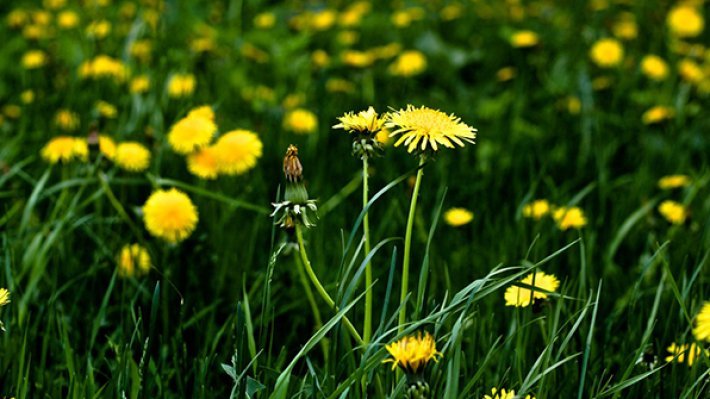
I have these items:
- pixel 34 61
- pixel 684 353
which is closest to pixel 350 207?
pixel 684 353

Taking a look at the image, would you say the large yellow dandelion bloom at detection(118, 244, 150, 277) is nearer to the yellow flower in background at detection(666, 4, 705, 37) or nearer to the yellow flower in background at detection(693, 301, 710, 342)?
the yellow flower in background at detection(693, 301, 710, 342)

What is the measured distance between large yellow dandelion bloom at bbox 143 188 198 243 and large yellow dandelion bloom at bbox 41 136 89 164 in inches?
14.8

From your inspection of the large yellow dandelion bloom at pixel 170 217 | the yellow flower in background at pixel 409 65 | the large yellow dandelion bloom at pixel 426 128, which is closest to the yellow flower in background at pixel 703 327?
the large yellow dandelion bloom at pixel 426 128

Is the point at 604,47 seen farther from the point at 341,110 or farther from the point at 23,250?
the point at 23,250

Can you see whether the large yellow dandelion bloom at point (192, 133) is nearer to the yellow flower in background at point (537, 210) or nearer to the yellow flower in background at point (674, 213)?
the yellow flower in background at point (537, 210)

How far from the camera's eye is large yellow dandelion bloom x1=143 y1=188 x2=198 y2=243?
1502mm

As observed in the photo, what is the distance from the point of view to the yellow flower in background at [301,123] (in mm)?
2262

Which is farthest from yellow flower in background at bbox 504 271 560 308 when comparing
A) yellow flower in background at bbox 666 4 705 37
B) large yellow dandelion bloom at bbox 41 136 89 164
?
yellow flower in background at bbox 666 4 705 37

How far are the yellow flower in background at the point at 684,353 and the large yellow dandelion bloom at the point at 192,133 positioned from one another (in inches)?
37.4

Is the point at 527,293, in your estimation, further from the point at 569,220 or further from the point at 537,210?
the point at 537,210

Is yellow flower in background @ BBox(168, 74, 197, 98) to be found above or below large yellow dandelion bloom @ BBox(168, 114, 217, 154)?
above

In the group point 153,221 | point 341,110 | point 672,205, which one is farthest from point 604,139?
point 153,221

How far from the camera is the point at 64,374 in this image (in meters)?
1.26

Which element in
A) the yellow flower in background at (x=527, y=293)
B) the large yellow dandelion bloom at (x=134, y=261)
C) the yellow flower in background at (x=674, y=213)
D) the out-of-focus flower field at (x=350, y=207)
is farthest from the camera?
the yellow flower in background at (x=674, y=213)
